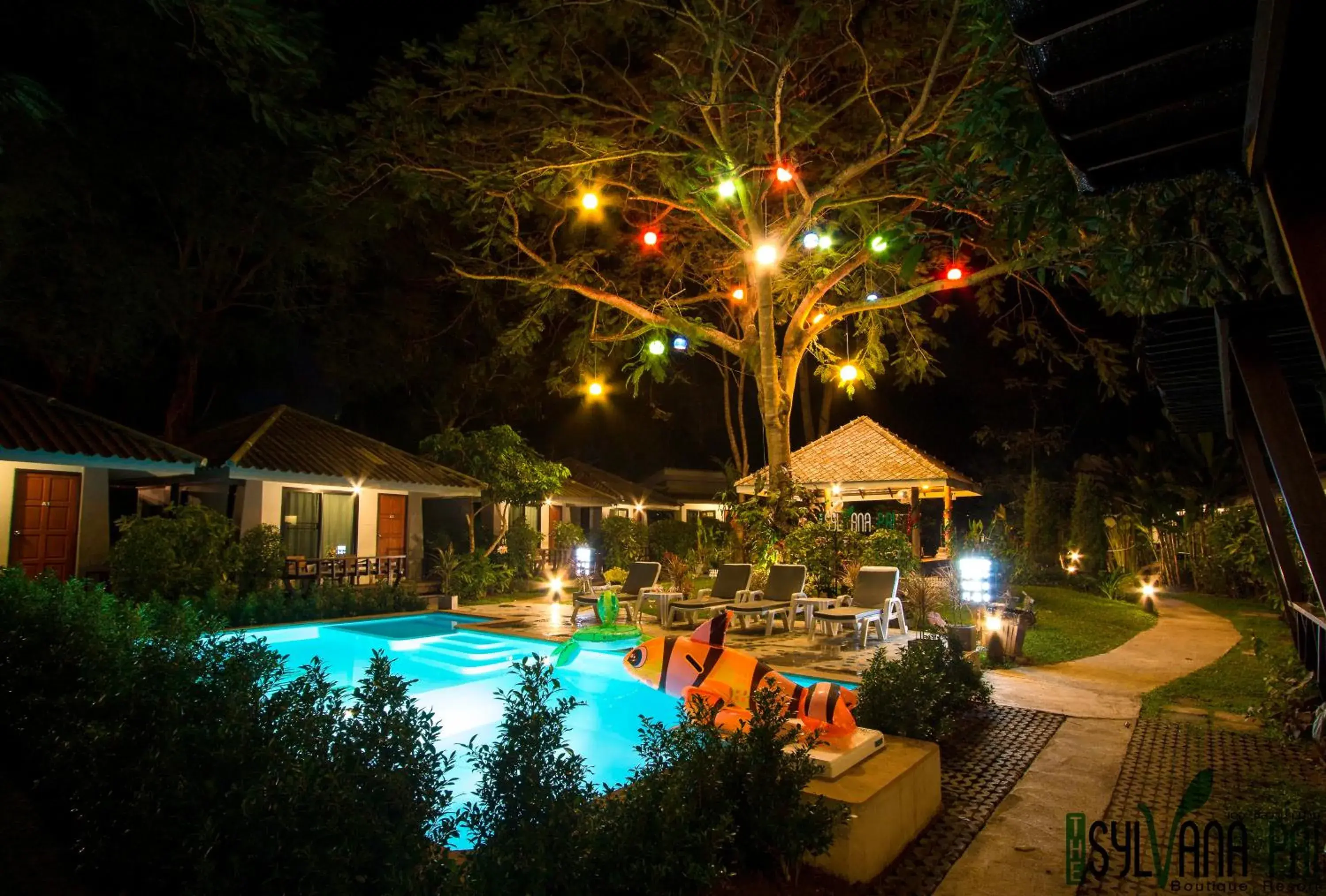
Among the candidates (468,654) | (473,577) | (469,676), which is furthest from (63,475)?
(469,676)

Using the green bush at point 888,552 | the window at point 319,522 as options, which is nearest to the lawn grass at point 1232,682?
the green bush at point 888,552

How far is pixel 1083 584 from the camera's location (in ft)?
56.9

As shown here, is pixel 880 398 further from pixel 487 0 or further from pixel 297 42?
pixel 297 42

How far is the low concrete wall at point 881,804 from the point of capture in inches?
129

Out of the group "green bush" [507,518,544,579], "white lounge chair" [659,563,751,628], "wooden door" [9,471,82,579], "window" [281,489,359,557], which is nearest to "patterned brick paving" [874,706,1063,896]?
"white lounge chair" [659,563,751,628]

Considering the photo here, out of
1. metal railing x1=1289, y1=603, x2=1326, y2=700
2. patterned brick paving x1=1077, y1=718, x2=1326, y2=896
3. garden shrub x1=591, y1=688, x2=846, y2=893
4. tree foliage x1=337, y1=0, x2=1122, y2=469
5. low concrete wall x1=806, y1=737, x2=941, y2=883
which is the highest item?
tree foliage x1=337, y1=0, x2=1122, y2=469

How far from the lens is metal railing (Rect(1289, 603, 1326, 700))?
509 centimetres

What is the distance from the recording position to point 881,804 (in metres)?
3.51

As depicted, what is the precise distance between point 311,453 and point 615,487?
45.2 feet

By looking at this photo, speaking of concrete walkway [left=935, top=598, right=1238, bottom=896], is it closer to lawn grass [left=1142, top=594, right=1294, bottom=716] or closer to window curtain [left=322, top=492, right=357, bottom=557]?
lawn grass [left=1142, top=594, right=1294, bottom=716]

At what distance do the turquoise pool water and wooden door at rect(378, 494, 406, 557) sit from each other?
21.3ft

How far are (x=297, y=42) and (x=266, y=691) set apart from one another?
457 centimetres

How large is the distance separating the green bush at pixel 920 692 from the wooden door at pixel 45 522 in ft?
46.7

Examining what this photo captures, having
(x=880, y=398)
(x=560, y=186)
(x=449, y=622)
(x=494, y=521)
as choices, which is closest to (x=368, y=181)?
(x=560, y=186)
